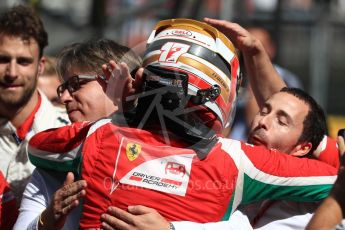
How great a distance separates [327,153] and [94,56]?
137cm

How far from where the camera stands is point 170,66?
12.9 feet

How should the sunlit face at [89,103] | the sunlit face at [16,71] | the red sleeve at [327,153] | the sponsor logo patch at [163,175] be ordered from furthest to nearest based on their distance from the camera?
the sunlit face at [16,71] → the sunlit face at [89,103] → the red sleeve at [327,153] → the sponsor logo patch at [163,175]

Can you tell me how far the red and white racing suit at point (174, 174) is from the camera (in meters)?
3.87

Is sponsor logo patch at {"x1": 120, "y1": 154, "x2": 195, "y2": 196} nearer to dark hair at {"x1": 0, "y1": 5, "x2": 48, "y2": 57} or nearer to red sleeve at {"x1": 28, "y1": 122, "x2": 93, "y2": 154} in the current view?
red sleeve at {"x1": 28, "y1": 122, "x2": 93, "y2": 154}

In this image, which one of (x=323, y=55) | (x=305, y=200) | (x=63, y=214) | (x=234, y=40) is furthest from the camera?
(x=323, y=55)

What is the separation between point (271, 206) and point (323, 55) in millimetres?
9369

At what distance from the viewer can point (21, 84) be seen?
5910mm

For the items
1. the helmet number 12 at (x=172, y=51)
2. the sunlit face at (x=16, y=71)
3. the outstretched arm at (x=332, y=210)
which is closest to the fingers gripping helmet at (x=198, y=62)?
the helmet number 12 at (x=172, y=51)

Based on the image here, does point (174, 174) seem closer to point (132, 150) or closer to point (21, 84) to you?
point (132, 150)

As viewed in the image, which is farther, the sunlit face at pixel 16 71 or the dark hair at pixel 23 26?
the dark hair at pixel 23 26

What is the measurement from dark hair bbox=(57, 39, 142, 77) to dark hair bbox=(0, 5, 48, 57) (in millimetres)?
1166

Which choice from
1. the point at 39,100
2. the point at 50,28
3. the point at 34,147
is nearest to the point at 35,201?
the point at 34,147

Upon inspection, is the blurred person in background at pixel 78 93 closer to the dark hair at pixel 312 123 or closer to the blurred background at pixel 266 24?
the dark hair at pixel 312 123

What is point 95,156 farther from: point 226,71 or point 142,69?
point 226,71
